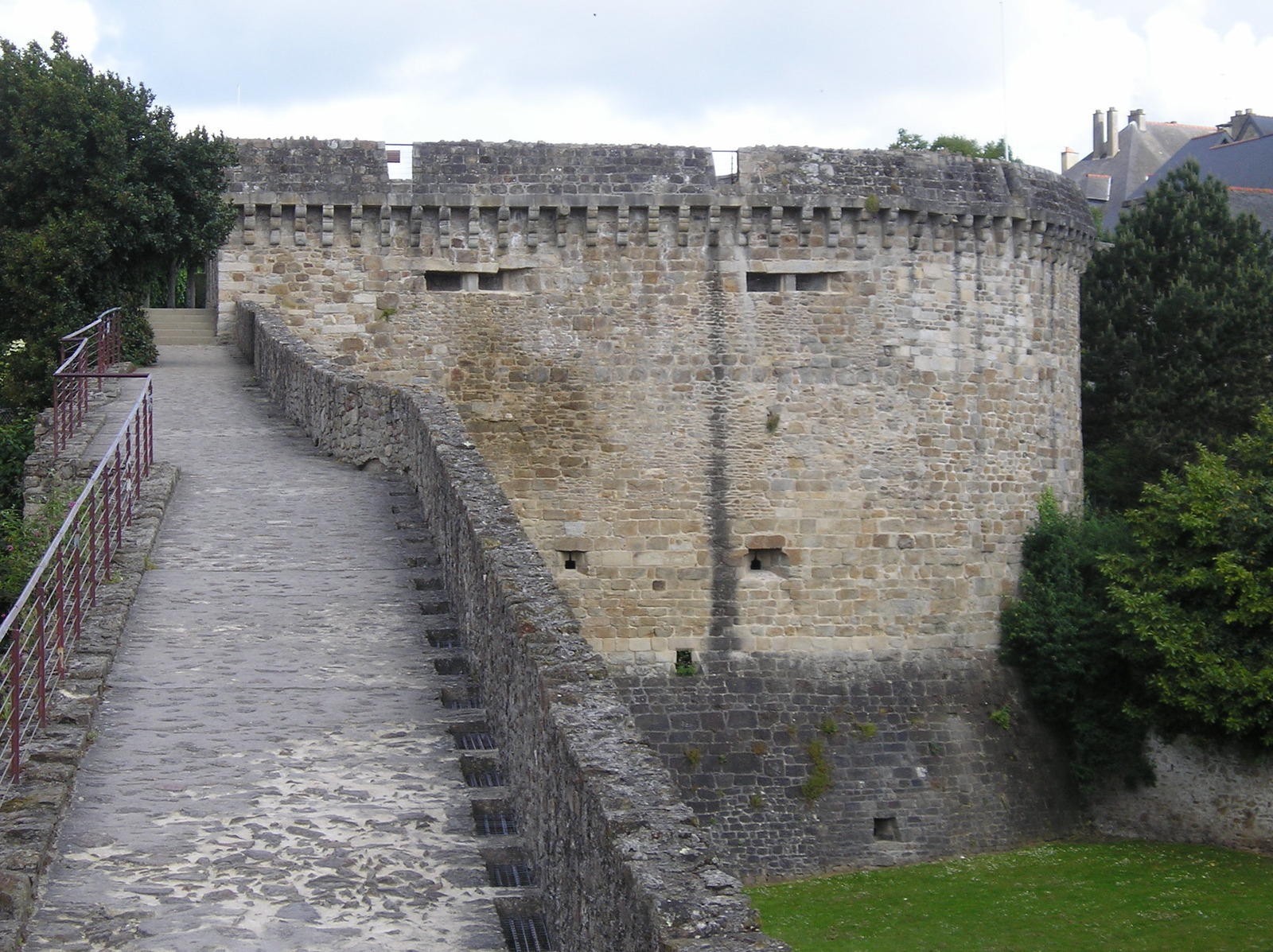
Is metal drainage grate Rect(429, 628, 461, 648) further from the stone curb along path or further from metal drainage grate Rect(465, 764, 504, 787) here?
the stone curb along path

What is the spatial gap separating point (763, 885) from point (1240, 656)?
6070 mm

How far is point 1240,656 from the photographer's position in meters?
17.8

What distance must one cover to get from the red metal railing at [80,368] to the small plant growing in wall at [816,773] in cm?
855

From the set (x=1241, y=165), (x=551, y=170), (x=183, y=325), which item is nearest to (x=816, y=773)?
(x=551, y=170)

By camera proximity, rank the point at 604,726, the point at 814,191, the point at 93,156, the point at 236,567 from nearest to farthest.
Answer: the point at 604,726
the point at 236,567
the point at 93,156
the point at 814,191

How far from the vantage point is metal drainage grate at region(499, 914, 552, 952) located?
556cm

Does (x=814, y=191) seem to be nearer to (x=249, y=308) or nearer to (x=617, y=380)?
(x=617, y=380)

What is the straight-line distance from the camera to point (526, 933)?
5.67 metres

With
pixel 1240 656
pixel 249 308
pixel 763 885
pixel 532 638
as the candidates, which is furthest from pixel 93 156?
pixel 1240 656

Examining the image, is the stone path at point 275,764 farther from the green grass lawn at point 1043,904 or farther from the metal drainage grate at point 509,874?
the green grass lawn at point 1043,904

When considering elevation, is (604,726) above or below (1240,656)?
above

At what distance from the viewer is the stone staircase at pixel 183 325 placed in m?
19.8

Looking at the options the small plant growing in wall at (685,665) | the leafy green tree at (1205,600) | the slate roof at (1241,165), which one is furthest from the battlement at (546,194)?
the slate roof at (1241,165)

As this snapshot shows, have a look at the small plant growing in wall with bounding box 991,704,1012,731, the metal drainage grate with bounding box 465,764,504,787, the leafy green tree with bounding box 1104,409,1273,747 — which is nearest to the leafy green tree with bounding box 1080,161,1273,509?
the leafy green tree with bounding box 1104,409,1273,747
